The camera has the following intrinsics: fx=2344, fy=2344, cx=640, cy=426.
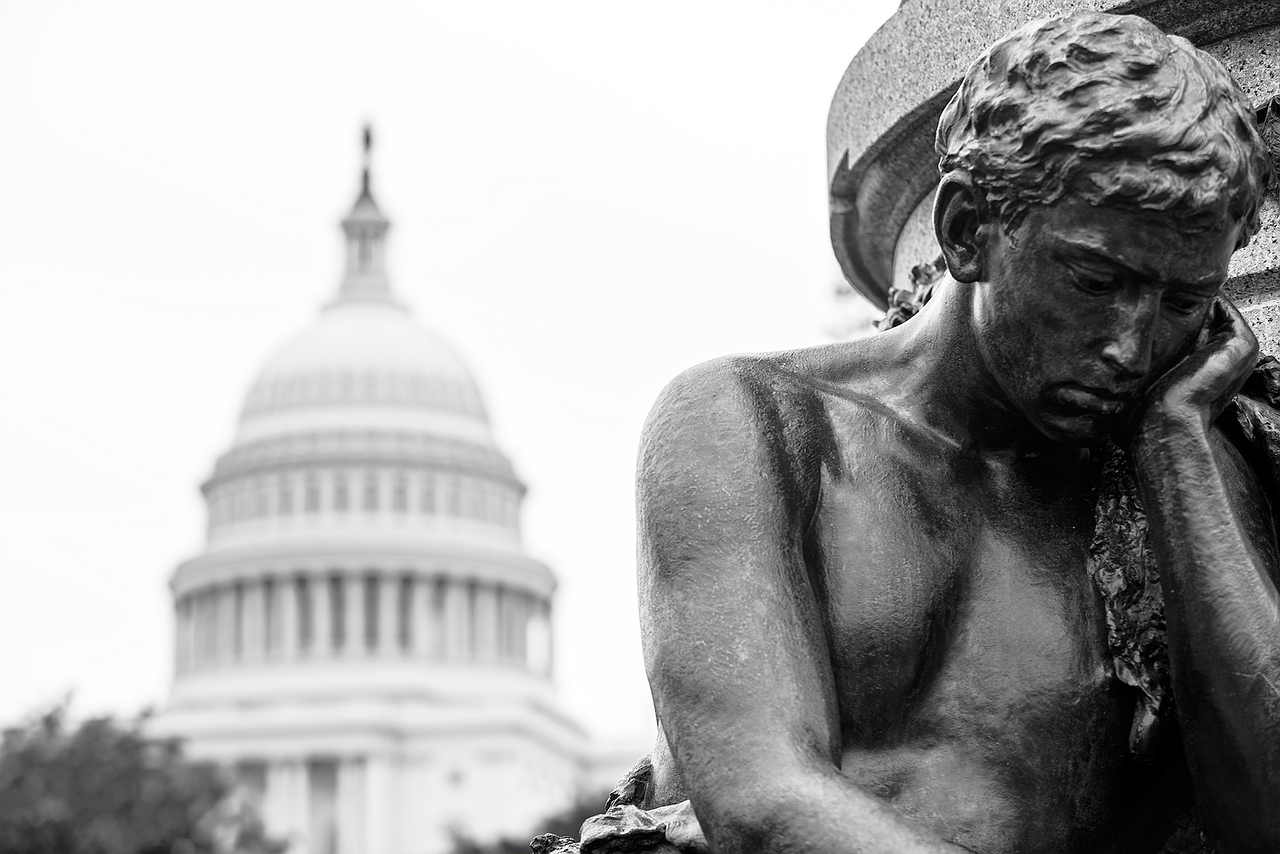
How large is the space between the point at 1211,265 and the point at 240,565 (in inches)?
2951

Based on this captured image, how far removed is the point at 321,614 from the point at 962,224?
74.7 metres

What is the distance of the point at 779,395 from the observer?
3.06 m

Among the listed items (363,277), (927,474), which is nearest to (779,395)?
(927,474)

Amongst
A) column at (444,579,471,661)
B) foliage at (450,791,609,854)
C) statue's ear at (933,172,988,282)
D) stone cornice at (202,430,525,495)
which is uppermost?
stone cornice at (202,430,525,495)

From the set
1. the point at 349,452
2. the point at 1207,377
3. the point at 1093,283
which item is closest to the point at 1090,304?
the point at 1093,283

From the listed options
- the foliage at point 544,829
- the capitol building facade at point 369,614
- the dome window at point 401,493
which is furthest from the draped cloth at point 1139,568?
the dome window at point 401,493

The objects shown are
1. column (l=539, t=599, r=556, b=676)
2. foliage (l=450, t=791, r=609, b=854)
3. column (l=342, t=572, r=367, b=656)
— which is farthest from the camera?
column (l=539, t=599, r=556, b=676)

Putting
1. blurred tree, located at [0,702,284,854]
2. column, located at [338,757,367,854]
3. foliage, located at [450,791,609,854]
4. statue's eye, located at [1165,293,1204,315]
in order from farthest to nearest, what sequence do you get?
column, located at [338,757,367,854]
foliage, located at [450,791,609,854]
blurred tree, located at [0,702,284,854]
statue's eye, located at [1165,293,1204,315]

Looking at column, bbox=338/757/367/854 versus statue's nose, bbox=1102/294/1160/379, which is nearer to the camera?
statue's nose, bbox=1102/294/1160/379

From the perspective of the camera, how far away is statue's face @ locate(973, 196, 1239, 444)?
8.77ft

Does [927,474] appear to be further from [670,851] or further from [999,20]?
[999,20]

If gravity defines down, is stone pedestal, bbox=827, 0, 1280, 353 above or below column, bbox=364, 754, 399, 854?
below

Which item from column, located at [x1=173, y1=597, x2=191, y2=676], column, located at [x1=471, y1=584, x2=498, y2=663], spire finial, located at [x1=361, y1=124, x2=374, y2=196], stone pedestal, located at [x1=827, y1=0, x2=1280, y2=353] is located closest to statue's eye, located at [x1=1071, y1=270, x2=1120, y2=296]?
stone pedestal, located at [x1=827, y1=0, x2=1280, y2=353]

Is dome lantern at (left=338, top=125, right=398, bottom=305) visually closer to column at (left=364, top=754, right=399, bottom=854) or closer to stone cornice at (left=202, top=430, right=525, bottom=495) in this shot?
stone cornice at (left=202, top=430, right=525, bottom=495)
